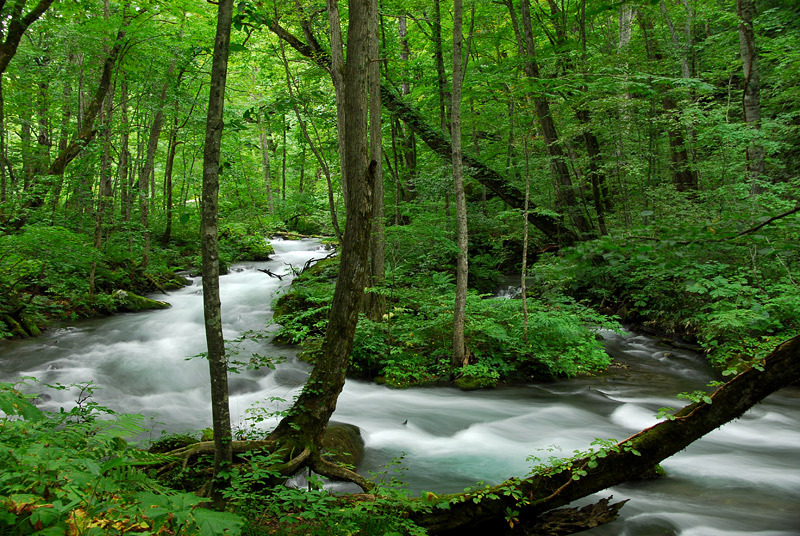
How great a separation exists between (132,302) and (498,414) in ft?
31.6

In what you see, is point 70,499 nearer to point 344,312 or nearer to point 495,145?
point 344,312

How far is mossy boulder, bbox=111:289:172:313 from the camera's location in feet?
37.7

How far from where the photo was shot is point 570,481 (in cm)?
351

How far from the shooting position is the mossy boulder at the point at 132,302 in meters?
11.5

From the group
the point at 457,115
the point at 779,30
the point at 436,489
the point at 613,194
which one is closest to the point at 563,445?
the point at 436,489

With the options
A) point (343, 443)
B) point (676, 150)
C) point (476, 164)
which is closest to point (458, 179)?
point (343, 443)

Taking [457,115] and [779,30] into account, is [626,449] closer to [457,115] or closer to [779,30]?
[457,115]

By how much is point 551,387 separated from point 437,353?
2.14 m

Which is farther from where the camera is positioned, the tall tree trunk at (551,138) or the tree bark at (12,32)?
the tall tree trunk at (551,138)

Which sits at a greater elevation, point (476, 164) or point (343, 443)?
point (476, 164)

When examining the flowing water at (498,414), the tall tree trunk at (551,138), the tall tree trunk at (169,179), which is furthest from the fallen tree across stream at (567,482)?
the tall tree trunk at (169,179)

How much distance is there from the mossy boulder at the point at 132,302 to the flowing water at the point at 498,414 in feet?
2.06

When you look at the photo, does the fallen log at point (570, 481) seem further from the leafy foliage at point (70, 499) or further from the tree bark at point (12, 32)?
the tree bark at point (12, 32)

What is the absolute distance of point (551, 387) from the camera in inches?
324
